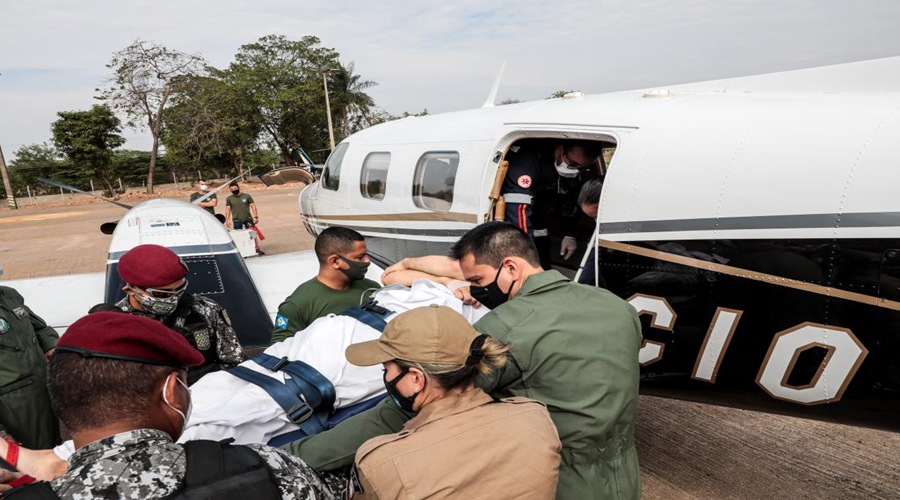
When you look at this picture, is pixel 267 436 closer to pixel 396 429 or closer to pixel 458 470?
pixel 396 429

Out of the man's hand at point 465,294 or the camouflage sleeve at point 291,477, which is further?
the man's hand at point 465,294

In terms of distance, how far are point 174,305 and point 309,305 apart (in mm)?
878

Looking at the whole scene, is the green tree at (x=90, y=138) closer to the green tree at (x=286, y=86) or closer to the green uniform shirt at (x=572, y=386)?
the green tree at (x=286, y=86)

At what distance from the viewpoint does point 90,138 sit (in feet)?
130

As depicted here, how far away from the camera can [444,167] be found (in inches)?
250

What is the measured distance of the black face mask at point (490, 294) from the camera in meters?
3.01

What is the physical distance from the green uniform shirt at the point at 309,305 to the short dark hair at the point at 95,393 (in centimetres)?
194

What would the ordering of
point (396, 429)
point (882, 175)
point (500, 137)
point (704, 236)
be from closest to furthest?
1. point (396, 429)
2. point (882, 175)
3. point (704, 236)
4. point (500, 137)

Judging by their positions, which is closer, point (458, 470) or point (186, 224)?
point (458, 470)

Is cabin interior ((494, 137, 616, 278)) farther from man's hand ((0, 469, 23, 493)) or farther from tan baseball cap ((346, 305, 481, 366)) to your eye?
man's hand ((0, 469, 23, 493))

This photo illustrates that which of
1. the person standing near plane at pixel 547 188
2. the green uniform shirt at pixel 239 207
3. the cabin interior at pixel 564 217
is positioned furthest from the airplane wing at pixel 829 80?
the green uniform shirt at pixel 239 207

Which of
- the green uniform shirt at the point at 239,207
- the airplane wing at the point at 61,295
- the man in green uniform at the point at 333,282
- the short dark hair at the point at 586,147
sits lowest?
the airplane wing at the point at 61,295

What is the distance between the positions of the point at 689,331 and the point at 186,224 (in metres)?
5.77

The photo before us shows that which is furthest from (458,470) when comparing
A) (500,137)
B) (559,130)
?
(500,137)
